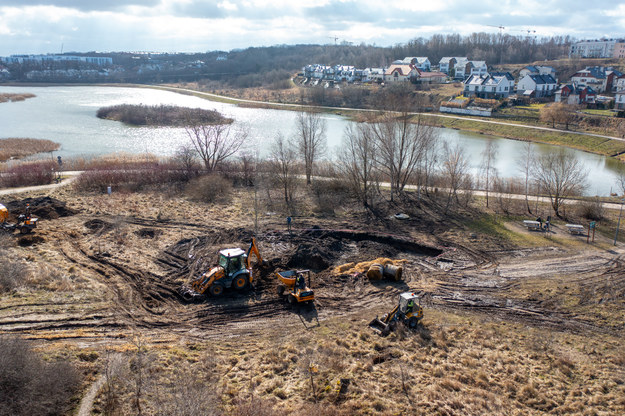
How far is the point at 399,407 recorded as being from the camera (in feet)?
38.0

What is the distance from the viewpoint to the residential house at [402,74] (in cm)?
9438

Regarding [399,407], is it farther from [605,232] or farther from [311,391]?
[605,232]

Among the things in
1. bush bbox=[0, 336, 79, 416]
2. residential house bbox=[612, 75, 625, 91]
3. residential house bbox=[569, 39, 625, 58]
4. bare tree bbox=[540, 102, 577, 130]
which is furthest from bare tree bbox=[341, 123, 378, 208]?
residential house bbox=[569, 39, 625, 58]

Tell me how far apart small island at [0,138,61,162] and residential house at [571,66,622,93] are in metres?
84.7

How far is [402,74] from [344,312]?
87070 millimetres

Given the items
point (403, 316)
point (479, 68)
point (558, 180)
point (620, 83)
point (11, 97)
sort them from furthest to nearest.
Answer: point (479, 68)
point (11, 97)
point (620, 83)
point (558, 180)
point (403, 316)

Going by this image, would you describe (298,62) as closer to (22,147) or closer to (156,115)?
(156,115)

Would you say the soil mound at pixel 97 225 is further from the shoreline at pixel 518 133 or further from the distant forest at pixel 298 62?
the distant forest at pixel 298 62

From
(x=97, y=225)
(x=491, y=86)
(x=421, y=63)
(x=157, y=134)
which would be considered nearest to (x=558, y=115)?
(x=491, y=86)

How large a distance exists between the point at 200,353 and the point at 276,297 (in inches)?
178

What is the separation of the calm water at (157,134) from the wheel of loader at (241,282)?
30022mm

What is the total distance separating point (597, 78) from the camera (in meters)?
80.6

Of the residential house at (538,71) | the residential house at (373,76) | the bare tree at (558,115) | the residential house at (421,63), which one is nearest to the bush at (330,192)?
the bare tree at (558,115)

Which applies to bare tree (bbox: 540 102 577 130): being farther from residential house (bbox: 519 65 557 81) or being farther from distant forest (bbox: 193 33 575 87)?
distant forest (bbox: 193 33 575 87)
